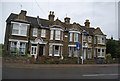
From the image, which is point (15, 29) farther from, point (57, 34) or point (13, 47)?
point (57, 34)

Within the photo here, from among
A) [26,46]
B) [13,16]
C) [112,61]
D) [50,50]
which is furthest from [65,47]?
[13,16]

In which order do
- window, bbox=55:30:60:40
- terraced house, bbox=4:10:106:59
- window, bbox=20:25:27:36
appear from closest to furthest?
terraced house, bbox=4:10:106:59 → window, bbox=20:25:27:36 → window, bbox=55:30:60:40

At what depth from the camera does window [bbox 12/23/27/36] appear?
2183 cm

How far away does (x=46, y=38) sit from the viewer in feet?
79.6

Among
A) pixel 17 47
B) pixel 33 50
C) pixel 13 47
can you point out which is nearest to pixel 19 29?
pixel 17 47

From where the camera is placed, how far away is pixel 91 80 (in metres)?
7.27

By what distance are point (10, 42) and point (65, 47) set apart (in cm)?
1001

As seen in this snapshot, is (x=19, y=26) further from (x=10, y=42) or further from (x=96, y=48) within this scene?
(x=96, y=48)

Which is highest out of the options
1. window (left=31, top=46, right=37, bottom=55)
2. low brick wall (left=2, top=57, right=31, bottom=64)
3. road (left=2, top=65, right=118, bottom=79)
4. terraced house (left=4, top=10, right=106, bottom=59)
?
terraced house (left=4, top=10, right=106, bottom=59)

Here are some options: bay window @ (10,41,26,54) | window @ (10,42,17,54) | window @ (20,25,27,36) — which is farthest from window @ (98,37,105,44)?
window @ (10,42,17,54)

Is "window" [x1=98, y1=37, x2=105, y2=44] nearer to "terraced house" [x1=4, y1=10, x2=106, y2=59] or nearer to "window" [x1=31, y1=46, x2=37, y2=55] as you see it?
"terraced house" [x1=4, y1=10, x2=106, y2=59]

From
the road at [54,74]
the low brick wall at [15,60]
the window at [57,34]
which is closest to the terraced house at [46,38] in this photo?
the window at [57,34]

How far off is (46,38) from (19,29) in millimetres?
4967

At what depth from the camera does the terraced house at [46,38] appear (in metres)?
21.8
